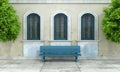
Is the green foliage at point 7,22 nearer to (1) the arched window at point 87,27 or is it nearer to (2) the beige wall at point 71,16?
(2) the beige wall at point 71,16

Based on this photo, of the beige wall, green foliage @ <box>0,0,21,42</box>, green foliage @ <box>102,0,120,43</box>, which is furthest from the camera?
the beige wall

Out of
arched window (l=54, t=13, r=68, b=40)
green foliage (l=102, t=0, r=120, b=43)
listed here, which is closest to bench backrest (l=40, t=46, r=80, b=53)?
arched window (l=54, t=13, r=68, b=40)

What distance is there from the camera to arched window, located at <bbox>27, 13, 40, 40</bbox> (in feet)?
64.0

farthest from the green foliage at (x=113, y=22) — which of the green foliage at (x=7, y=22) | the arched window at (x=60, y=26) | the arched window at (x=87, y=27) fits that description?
the green foliage at (x=7, y=22)

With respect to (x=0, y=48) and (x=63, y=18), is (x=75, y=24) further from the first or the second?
(x=0, y=48)

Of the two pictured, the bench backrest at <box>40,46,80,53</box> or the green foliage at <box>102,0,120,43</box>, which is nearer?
the green foliage at <box>102,0,120,43</box>

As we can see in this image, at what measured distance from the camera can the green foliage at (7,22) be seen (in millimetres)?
17766

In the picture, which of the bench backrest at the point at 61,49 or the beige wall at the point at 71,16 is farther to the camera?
the beige wall at the point at 71,16

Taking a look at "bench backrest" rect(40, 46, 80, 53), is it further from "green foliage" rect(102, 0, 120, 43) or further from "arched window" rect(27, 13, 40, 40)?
"green foliage" rect(102, 0, 120, 43)

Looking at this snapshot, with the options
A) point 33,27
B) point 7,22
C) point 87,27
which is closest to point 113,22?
point 87,27

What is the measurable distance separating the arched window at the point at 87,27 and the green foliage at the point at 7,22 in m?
3.90

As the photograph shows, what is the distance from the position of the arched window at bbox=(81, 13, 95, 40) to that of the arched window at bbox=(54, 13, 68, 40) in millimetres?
999

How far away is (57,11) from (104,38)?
10.4 feet

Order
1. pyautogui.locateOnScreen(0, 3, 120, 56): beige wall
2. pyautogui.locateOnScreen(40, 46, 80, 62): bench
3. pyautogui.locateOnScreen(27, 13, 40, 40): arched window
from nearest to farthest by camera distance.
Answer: pyautogui.locateOnScreen(40, 46, 80, 62): bench
pyautogui.locateOnScreen(0, 3, 120, 56): beige wall
pyautogui.locateOnScreen(27, 13, 40, 40): arched window
